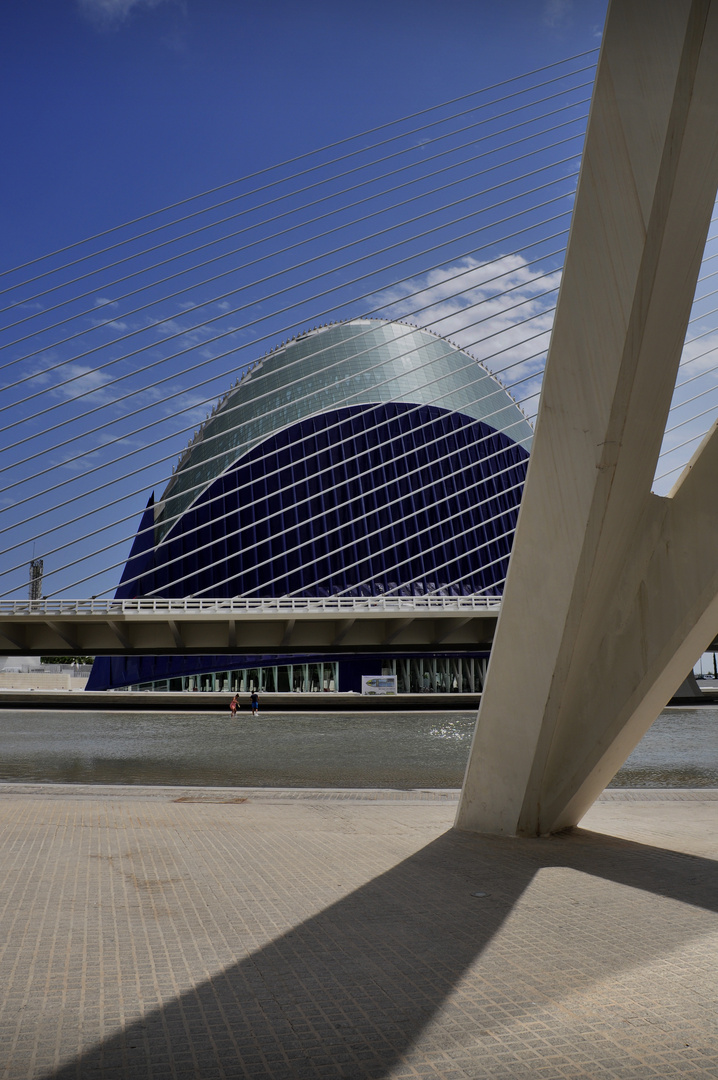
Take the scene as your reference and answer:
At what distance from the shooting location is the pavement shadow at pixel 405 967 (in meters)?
3.46

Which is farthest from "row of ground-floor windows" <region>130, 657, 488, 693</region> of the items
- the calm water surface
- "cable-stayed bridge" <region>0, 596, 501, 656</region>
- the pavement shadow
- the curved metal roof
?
the pavement shadow

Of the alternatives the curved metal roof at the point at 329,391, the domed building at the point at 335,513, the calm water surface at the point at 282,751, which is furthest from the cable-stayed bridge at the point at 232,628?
the curved metal roof at the point at 329,391

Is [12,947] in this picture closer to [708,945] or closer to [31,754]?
[708,945]

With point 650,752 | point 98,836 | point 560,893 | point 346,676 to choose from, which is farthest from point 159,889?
point 346,676

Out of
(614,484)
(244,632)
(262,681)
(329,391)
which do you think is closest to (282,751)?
(244,632)

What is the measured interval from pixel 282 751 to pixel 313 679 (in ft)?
84.5

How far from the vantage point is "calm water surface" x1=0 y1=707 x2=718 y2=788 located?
15344mm

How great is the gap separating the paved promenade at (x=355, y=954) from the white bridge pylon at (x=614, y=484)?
0.90 m

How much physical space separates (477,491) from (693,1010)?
52.5m

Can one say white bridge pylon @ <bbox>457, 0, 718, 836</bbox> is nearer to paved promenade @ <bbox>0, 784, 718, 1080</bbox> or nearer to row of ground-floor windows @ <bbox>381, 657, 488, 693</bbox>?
paved promenade @ <bbox>0, 784, 718, 1080</bbox>

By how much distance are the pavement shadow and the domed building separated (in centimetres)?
3385

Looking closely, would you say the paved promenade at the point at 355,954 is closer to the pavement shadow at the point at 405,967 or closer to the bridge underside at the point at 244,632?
the pavement shadow at the point at 405,967

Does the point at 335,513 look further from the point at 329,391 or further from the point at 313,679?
the point at 329,391

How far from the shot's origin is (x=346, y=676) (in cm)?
4616
